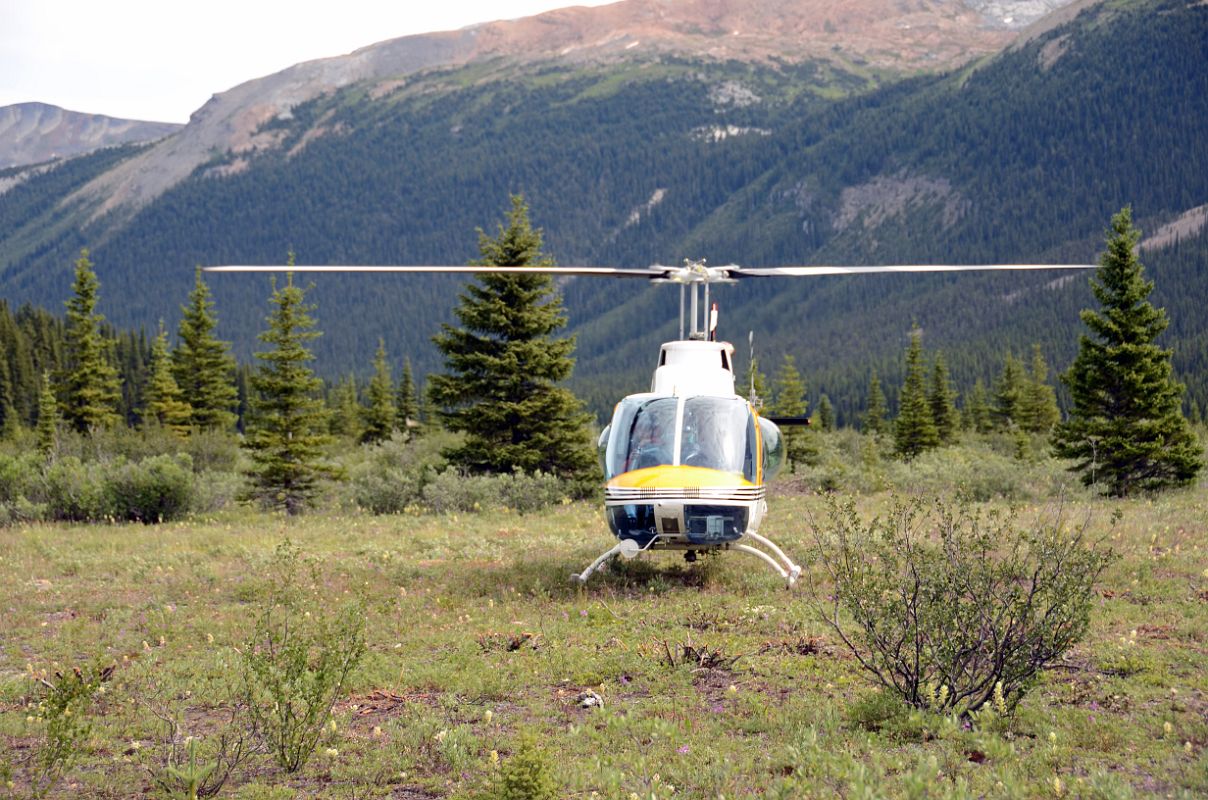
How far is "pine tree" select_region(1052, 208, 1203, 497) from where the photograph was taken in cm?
2656

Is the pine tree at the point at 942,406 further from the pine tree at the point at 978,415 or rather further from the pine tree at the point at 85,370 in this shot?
the pine tree at the point at 85,370

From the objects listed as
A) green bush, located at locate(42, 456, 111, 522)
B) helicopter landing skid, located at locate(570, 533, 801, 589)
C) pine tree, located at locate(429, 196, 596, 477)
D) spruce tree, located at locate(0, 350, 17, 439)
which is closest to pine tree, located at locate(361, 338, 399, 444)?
spruce tree, located at locate(0, 350, 17, 439)

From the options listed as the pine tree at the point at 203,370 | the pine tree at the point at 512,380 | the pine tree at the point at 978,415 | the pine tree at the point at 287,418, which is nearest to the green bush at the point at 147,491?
the pine tree at the point at 287,418

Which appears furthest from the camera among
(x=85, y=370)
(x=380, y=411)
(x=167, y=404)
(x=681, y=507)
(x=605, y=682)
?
(x=380, y=411)

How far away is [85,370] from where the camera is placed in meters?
49.8

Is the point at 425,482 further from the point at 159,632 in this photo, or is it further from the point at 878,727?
the point at 878,727

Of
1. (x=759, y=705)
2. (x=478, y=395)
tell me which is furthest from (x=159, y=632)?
(x=478, y=395)

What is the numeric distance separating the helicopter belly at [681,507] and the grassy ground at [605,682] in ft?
2.56

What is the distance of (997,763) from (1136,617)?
485 cm

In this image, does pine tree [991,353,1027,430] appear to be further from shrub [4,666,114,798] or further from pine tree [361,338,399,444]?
shrub [4,666,114,798]

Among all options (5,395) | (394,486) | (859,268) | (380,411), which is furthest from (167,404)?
(859,268)

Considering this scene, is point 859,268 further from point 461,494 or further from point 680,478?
point 461,494

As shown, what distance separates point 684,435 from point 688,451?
0.22 m

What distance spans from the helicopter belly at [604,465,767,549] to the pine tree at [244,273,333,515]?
706 inches
